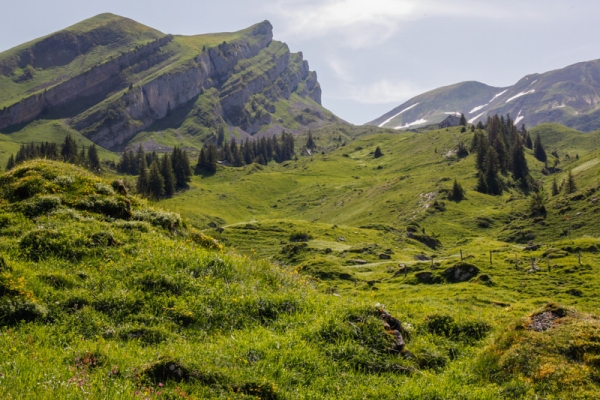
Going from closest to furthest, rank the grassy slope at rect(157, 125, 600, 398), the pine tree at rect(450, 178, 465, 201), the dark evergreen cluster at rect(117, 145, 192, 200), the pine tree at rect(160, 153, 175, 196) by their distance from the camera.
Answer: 1. the grassy slope at rect(157, 125, 600, 398)
2. the pine tree at rect(450, 178, 465, 201)
3. the dark evergreen cluster at rect(117, 145, 192, 200)
4. the pine tree at rect(160, 153, 175, 196)

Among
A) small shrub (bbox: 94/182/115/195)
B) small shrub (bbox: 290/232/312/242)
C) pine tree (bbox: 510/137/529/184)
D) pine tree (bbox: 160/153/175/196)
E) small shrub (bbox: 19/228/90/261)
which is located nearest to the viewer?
small shrub (bbox: 19/228/90/261)

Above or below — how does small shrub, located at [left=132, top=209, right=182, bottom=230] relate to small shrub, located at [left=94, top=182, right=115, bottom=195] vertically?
below

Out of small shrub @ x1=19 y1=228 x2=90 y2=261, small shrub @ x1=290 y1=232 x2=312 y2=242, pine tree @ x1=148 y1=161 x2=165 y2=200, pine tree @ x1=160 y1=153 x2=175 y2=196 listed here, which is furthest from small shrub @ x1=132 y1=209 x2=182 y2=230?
pine tree @ x1=160 y1=153 x2=175 y2=196

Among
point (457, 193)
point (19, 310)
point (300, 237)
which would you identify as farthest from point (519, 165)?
point (19, 310)

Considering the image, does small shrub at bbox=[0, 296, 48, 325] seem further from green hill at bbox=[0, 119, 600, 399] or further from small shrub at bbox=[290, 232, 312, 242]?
small shrub at bbox=[290, 232, 312, 242]

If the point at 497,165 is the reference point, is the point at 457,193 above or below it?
below

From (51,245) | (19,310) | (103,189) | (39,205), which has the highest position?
(103,189)

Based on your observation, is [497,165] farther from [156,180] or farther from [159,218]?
[159,218]

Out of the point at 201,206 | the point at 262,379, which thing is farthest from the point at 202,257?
the point at 201,206

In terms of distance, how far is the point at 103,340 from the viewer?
1051 centimetres

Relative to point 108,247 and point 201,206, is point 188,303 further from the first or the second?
point 201,206

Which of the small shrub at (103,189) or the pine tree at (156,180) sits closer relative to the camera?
the small shrub at (103,189)

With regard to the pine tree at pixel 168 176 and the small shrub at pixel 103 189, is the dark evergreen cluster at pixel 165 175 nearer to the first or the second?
the pine tree at pixel 168 176

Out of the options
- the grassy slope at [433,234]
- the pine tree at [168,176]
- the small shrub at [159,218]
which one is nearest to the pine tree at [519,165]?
the grassy slope at [433,234]
